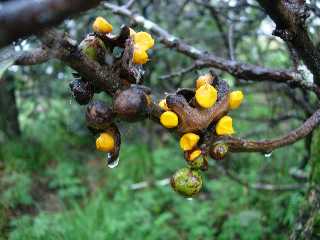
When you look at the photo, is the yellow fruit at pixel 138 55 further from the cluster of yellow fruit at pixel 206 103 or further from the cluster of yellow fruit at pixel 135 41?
the cluster of yellow fruit at pixel 206 103

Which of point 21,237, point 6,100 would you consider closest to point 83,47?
point 21,237

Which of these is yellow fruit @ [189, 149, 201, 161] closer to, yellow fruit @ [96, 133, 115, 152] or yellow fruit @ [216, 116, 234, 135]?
yellow fruit @ [216, 116, 234, 135]

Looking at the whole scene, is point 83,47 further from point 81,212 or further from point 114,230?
point 81,212

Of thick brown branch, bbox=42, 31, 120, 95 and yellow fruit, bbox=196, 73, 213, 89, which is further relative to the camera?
yellow fruit, bbox=196, 73, 213, 89

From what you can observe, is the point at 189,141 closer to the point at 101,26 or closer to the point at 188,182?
the point at 188,182

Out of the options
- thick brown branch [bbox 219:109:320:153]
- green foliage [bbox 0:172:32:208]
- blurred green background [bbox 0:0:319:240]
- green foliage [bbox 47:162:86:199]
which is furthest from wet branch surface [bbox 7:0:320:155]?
green foliage [bbox 47:162:86:199]

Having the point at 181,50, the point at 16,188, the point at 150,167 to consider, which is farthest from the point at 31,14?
the point at 150,167

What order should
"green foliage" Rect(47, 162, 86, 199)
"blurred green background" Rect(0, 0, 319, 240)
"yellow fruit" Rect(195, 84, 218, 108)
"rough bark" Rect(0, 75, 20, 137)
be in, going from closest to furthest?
"yellow fruit" Rect(195, 84, 218, 108) < "blurred green background" Rect(0, 0, 319, 240) < "green foliage" Rect(47, 162, 86, 199) < "rough bark" Rect(0, 75, 20, 137)
